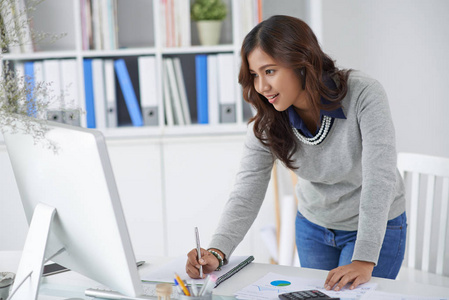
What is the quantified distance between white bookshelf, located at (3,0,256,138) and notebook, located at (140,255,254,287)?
145 cm

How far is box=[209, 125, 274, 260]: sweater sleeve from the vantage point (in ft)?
5.16

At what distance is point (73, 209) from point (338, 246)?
0.93 meters

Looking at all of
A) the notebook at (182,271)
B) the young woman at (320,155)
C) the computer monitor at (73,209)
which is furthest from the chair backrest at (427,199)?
the computer monitor at (73,209)

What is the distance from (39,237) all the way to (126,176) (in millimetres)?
1793

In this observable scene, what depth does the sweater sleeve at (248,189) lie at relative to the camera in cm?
157

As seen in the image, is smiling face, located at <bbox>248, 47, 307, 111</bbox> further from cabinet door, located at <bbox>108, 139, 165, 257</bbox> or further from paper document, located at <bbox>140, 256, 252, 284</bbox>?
cabinet door, located at <bbox>108, 139, 165, 257</bbox>

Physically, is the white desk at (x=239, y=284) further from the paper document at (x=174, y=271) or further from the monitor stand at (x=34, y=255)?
the monitor stand at (x=34, y=255)

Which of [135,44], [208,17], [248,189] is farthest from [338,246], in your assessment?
[135,44]

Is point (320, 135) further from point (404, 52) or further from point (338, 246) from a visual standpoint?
point (404, 52)

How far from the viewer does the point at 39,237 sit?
1094mm

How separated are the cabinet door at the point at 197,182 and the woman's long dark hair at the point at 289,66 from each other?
1268 millimetres

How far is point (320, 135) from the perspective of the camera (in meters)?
1.54

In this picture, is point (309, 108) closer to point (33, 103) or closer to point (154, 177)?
point (33, 103)

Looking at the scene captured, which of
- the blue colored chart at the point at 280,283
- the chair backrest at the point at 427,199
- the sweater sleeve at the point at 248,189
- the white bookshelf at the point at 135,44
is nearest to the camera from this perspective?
the blue colored chart at the point at 280,283
